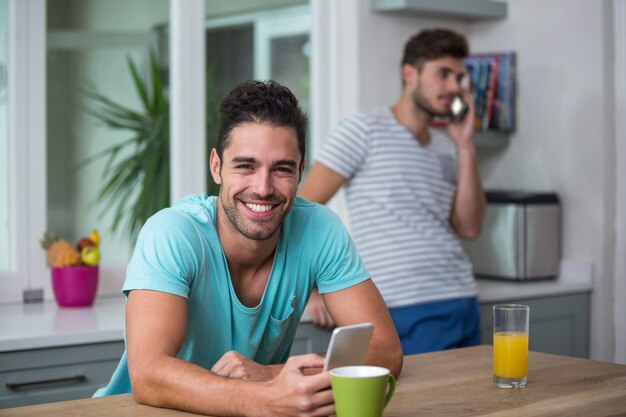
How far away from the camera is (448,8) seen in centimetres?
339

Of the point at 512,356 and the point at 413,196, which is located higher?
the point at 413,196

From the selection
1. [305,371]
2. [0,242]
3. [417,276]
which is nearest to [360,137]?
[417,276]

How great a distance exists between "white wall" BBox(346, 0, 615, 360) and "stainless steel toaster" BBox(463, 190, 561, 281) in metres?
0.08

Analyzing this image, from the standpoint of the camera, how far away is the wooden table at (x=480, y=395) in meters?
1.38

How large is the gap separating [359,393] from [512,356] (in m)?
0.44

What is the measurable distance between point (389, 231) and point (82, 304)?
3.15ft

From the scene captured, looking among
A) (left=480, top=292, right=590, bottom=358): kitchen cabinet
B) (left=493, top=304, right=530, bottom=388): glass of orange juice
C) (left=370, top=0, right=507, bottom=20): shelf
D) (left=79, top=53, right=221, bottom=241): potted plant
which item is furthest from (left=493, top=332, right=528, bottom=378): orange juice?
(left=370, top=0, right=507, bottom=20): shelf

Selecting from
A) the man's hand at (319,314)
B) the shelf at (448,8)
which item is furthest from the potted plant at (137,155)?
the shelf at (448,8)

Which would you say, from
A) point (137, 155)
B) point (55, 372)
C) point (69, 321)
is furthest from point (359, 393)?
point (137, 155)

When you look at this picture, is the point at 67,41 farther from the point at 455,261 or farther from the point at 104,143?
the point at 455,261

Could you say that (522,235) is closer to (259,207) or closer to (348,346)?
(259,207)

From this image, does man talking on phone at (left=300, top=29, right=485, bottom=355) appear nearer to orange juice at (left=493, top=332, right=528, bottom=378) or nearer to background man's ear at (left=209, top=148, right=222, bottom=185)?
background man's ear at (left=209, top=148, right=222, bottom=185)

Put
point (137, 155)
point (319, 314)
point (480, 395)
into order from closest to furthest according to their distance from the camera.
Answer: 1. point (480, 395)
2. point (319, 314)
3. point (137, 155)

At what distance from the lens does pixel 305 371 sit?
1.39 meters
